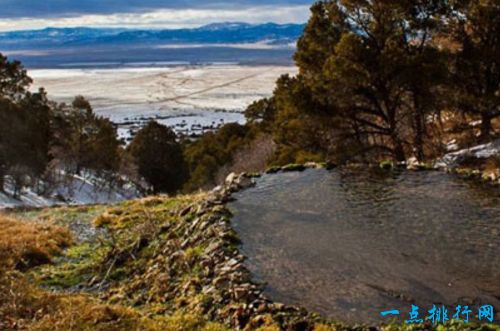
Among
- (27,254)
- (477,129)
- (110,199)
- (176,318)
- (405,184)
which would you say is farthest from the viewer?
(110,199)

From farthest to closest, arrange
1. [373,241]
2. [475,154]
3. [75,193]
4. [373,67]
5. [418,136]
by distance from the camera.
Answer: [75,193] < [418,136] < [373,67] < [475,154] < [373,241]

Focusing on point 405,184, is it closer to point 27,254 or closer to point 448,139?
point 27,254

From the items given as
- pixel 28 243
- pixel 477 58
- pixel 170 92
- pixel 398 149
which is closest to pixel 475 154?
pixel 398 149

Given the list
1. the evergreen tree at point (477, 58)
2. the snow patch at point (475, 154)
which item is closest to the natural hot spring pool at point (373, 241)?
the snow patch at point (475, 154)

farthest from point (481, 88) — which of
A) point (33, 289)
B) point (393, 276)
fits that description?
point (33, 289)

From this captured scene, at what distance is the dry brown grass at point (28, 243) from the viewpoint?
37.5 feet

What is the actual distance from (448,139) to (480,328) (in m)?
17.4

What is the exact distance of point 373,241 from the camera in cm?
969

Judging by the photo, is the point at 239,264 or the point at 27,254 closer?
the point at 239,264

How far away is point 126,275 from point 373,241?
4773mm

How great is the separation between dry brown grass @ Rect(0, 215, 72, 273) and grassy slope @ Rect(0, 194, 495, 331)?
22mm

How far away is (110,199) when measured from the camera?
4169cm

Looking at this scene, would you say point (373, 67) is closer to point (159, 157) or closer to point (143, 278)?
point (143, 278)

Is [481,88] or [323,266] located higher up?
[481,88]
